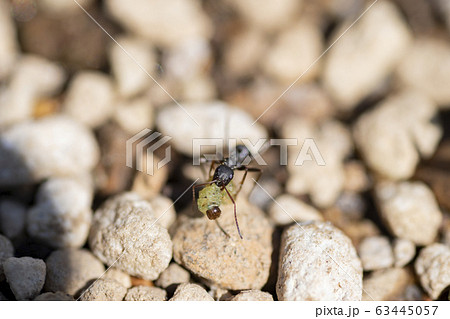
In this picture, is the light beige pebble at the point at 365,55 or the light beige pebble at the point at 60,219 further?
the light beige pebble at the point at 365,55

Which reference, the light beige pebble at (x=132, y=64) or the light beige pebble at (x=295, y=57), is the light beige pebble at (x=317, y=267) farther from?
the light beige pebble at (x=132, y=64)

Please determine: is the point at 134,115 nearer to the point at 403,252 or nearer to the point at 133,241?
the point at 133,241

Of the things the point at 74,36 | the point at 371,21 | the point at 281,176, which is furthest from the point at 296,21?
the point at 74,36

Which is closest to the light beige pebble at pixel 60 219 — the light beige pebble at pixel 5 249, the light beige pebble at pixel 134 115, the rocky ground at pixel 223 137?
the rocky ground at pixel 223 137

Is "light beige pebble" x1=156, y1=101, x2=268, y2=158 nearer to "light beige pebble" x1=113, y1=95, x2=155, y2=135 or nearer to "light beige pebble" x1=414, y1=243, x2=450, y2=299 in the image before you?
"light beige pebble" x1=113, y1=95, x2=155, y2=135

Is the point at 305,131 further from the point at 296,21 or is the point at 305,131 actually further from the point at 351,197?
the point at 296,21

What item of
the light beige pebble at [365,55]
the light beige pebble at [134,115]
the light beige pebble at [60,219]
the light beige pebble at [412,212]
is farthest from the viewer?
the light beige pebble at [365,55]
